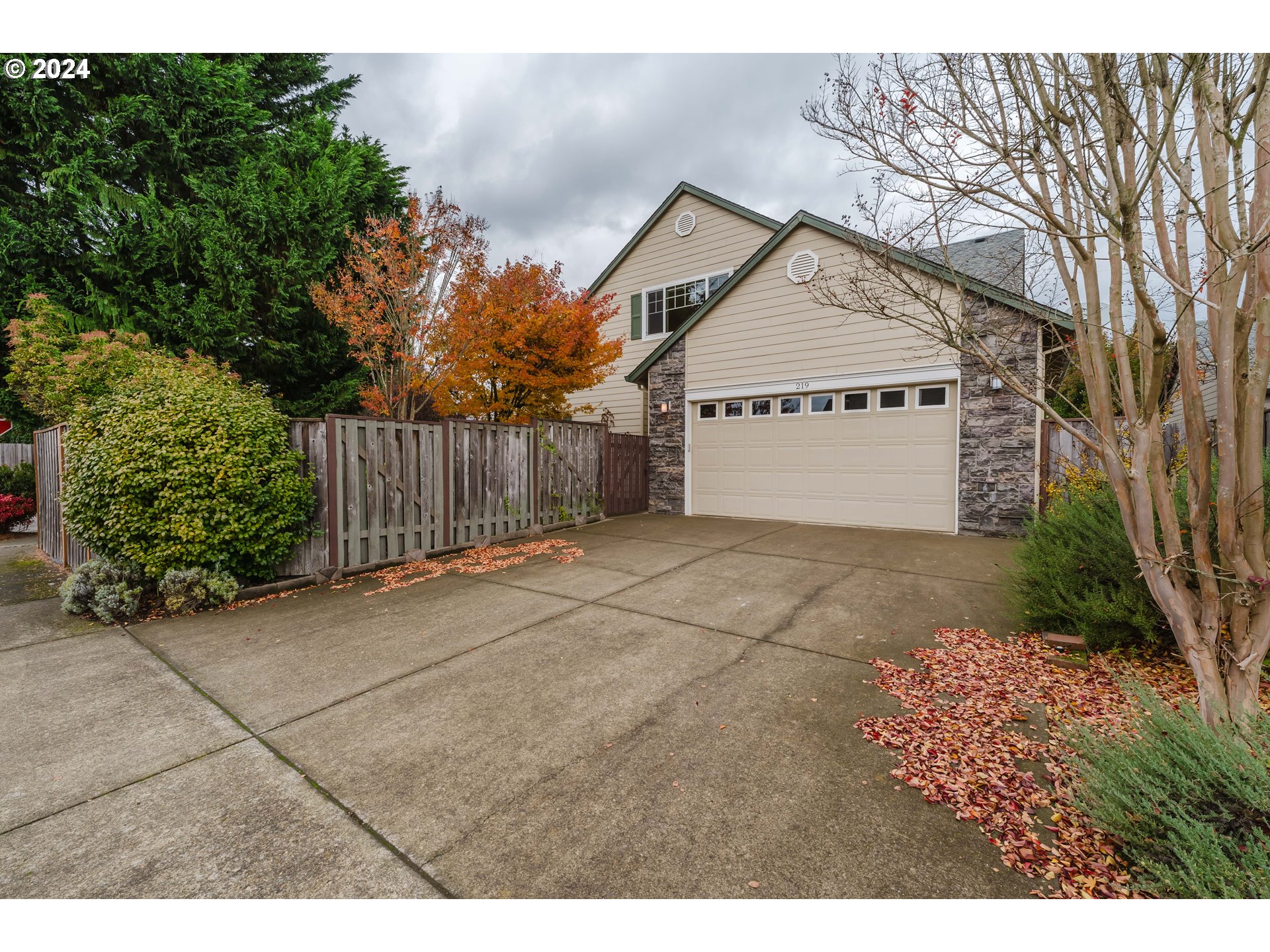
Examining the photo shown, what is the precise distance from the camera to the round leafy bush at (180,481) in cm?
443

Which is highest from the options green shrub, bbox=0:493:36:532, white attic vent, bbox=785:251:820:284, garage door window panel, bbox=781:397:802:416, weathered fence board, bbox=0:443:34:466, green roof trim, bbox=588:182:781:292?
green roof trim, bbox=588:182:781:292

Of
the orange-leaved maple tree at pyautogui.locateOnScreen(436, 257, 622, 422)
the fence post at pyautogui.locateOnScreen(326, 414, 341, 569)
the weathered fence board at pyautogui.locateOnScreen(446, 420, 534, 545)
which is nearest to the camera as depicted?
the fence post at pyautogui.locateOnScreen(326, 414, 341, 569)

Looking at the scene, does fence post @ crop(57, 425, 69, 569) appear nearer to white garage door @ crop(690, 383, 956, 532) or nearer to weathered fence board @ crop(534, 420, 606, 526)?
weathered fence board @ crop(534, 420, 606, 526)

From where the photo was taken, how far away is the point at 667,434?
10516 mm

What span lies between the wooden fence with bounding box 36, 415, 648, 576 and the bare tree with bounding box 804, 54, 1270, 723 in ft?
17.9

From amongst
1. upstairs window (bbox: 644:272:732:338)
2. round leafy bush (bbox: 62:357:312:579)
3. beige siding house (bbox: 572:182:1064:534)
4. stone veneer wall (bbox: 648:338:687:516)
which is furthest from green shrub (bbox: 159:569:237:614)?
upstairs window (bbox: 644:272:732:338)

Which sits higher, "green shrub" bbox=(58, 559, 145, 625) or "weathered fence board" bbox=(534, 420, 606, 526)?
"weathered fence board" bbox=(534, 420, 606, 526)

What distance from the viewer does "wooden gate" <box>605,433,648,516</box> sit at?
9.82 meters

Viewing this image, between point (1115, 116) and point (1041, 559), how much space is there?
8.71 feet

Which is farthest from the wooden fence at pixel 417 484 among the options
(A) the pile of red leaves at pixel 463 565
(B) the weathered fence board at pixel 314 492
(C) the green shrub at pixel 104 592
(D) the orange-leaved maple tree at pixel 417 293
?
(D) the orange-leaved maple tree at pixel 417 293

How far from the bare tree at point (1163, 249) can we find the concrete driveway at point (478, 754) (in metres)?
1.40

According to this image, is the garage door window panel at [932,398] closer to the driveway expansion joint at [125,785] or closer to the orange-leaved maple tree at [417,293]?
the orange-leaved maple tree at [417,293]

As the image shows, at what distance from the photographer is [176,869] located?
1.71 m
